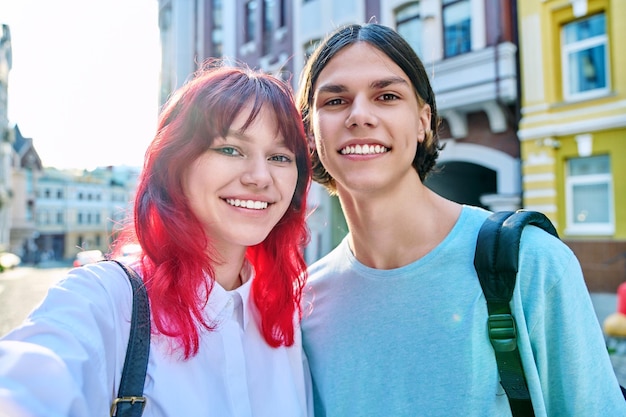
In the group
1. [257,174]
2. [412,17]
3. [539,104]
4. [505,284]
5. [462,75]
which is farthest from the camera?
[412,17]

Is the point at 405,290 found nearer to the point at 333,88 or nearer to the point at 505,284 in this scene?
the point at 505,284

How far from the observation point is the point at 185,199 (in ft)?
5.11

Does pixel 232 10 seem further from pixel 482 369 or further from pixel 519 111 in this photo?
pixel 482 369

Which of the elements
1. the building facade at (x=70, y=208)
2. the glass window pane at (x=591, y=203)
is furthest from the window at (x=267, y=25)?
the building facade at (x=70, y=208)

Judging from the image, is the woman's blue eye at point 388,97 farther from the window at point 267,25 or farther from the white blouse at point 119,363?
the window at point 267,25

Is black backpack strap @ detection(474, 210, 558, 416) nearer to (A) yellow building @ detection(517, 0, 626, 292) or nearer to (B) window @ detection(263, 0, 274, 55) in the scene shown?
(A) yellow building @ detection(517, 0, 626, 292)

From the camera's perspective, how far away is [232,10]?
1573 cm

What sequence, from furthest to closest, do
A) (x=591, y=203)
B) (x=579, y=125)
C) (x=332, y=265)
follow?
(x=591, y=203), (x=579, y=125), (x=332, y=265)

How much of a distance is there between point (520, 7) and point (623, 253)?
4915mm

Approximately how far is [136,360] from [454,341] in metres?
0.93

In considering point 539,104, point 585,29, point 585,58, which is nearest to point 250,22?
point 539,104

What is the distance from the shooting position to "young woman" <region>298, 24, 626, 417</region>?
135 cm

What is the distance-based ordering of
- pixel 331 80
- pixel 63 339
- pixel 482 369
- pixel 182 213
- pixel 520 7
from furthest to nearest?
pixel 520 7 < pixel 331 80 < pixel 182 213 < pixel 482 369 < pixel 63 339

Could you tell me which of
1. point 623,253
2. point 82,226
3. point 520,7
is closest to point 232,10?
point 520,7
